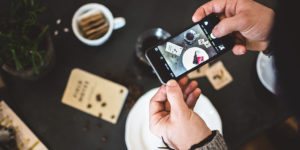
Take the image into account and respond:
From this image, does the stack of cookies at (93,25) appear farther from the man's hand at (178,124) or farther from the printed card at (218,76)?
the printed card at (218,76)

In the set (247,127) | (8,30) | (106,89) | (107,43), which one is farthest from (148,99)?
(8,30)

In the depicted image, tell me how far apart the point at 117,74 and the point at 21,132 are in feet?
1.25

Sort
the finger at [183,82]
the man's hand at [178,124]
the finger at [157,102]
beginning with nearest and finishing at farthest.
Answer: the man's hand at [178,124] → the finger at [157,102] → the finger at [183,82]

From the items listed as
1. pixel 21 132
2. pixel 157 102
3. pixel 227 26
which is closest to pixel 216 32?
pixel 227 26

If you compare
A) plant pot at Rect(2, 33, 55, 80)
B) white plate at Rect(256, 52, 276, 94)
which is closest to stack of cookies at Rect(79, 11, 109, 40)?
plant pot at Rect(2, 33, 55, 80)

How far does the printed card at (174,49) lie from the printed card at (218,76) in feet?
0.66

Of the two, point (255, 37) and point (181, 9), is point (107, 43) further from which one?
point (255, 37)

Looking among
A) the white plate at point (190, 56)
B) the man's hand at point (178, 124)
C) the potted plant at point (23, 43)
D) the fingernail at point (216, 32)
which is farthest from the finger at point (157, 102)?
the potted plant at point (23, 43)

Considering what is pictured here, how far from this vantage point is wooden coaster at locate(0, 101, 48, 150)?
0.80 m

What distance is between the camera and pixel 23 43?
2.28 ft

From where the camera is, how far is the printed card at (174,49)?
28.3 inches

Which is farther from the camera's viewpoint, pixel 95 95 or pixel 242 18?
pixel 95 95

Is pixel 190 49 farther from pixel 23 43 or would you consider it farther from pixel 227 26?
pixel 23 43

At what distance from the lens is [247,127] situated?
0.84m
